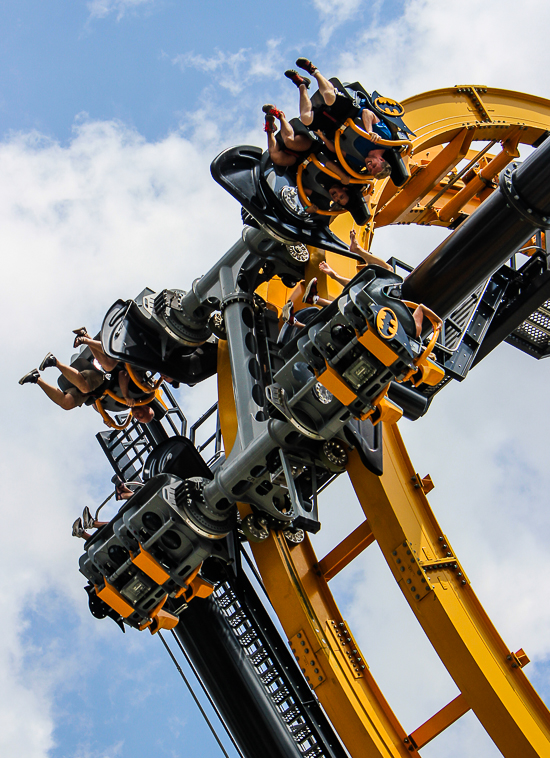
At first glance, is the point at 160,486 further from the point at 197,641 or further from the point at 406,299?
the point at 406,299

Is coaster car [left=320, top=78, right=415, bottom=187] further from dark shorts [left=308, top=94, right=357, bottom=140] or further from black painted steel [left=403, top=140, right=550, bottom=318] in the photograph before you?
black painted steel [left=403, top=140, right=550, bottom=318]

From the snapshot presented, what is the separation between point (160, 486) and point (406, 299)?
9.57 feet

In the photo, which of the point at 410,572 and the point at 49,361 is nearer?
the point at 410,572

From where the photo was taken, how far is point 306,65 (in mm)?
6770

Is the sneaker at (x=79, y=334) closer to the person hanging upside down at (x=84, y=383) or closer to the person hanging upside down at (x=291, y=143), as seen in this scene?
the person hanging upside down at (x=84, y=383)

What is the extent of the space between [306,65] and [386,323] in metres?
2.18

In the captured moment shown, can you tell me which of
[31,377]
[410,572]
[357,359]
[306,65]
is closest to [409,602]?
[410,572]

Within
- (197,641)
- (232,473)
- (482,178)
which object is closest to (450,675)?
(232,473)

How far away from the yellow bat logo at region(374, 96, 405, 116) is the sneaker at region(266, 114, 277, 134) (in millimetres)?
847

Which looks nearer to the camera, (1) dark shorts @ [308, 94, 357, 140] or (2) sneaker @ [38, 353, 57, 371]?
(1) dark shorts @ [308, 94, 357, 140]

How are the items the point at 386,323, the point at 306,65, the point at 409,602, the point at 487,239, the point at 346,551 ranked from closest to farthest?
the point at 386,323, the point at 487,239, the point at 306,65, the point at 409,602, the point at 346,551

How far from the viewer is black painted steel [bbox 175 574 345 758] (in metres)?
8.57

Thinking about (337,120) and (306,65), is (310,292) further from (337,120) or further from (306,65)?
(306,65)

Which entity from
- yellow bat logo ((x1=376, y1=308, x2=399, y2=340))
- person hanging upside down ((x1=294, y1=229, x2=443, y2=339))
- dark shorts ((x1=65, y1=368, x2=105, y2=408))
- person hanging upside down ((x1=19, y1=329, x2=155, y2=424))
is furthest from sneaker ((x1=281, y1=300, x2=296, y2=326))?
dark shorts ((x1=65, y1=368, x2=105, y2=408))
